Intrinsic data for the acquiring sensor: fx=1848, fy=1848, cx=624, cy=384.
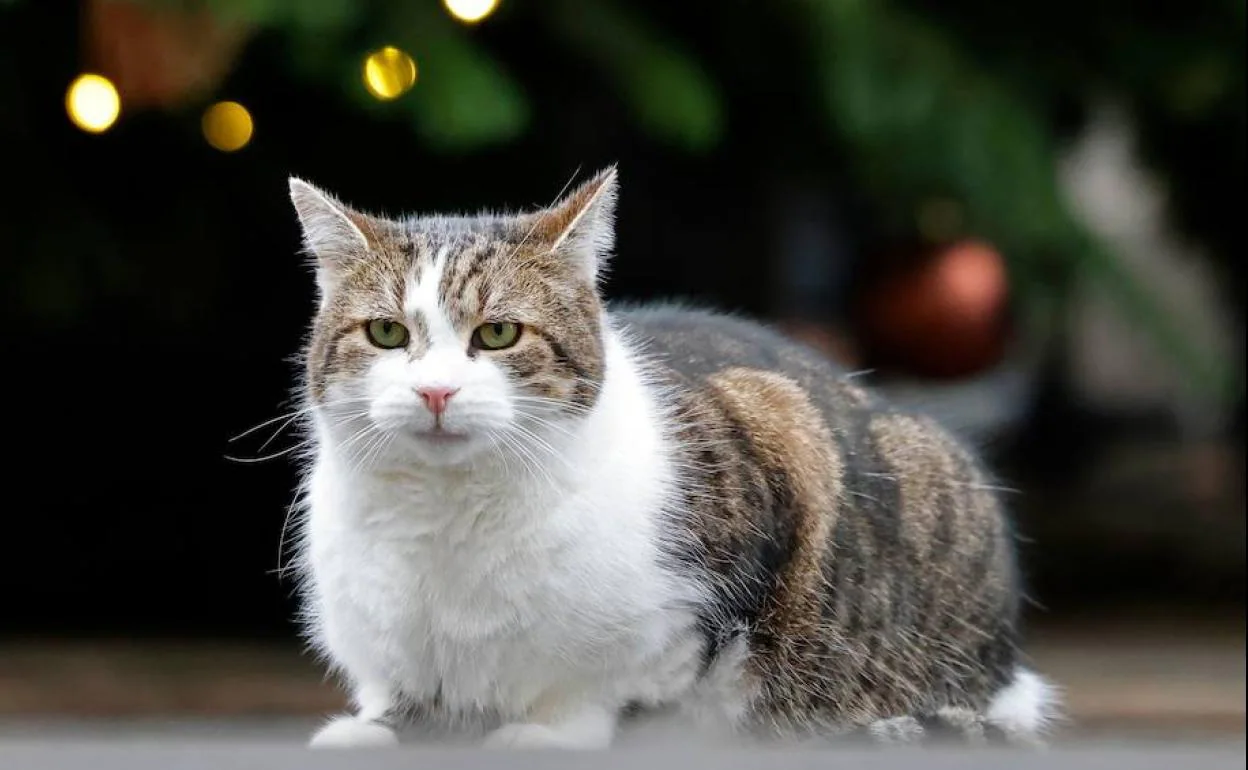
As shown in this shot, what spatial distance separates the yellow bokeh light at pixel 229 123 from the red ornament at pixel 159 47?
564mm

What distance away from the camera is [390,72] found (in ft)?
9.76

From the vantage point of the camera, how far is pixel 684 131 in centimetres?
327

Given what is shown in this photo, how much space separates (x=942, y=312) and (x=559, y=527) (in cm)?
225

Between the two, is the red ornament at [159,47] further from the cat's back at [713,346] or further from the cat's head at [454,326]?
the cat's head at [454,326]

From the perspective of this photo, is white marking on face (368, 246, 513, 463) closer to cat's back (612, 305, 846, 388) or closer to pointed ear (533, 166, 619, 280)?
pointed ear (533, 166, 619, 280)

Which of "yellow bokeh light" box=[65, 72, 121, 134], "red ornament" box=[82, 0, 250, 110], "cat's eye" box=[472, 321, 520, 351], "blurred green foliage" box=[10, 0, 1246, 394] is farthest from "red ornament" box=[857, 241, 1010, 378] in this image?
"cat's eye" box=[472, 321, 520, 351]

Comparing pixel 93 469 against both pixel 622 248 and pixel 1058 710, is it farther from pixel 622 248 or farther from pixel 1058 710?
pixel 1058 710

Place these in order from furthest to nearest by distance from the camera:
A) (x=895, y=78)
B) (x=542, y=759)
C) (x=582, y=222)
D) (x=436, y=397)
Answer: (x=895, y=78) → (x=582, y=222) → (x=436, y=397) → (x=542, y=759)

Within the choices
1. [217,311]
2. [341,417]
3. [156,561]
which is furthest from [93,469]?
[341,417]

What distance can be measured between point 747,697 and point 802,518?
0.20 metres

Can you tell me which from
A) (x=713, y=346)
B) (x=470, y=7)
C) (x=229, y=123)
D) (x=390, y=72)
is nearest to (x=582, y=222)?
(x=713, y=346)

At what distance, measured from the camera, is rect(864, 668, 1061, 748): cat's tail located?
190cm

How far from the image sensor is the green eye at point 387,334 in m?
1.81

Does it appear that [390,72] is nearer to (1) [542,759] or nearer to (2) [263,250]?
(2) [263,250]
